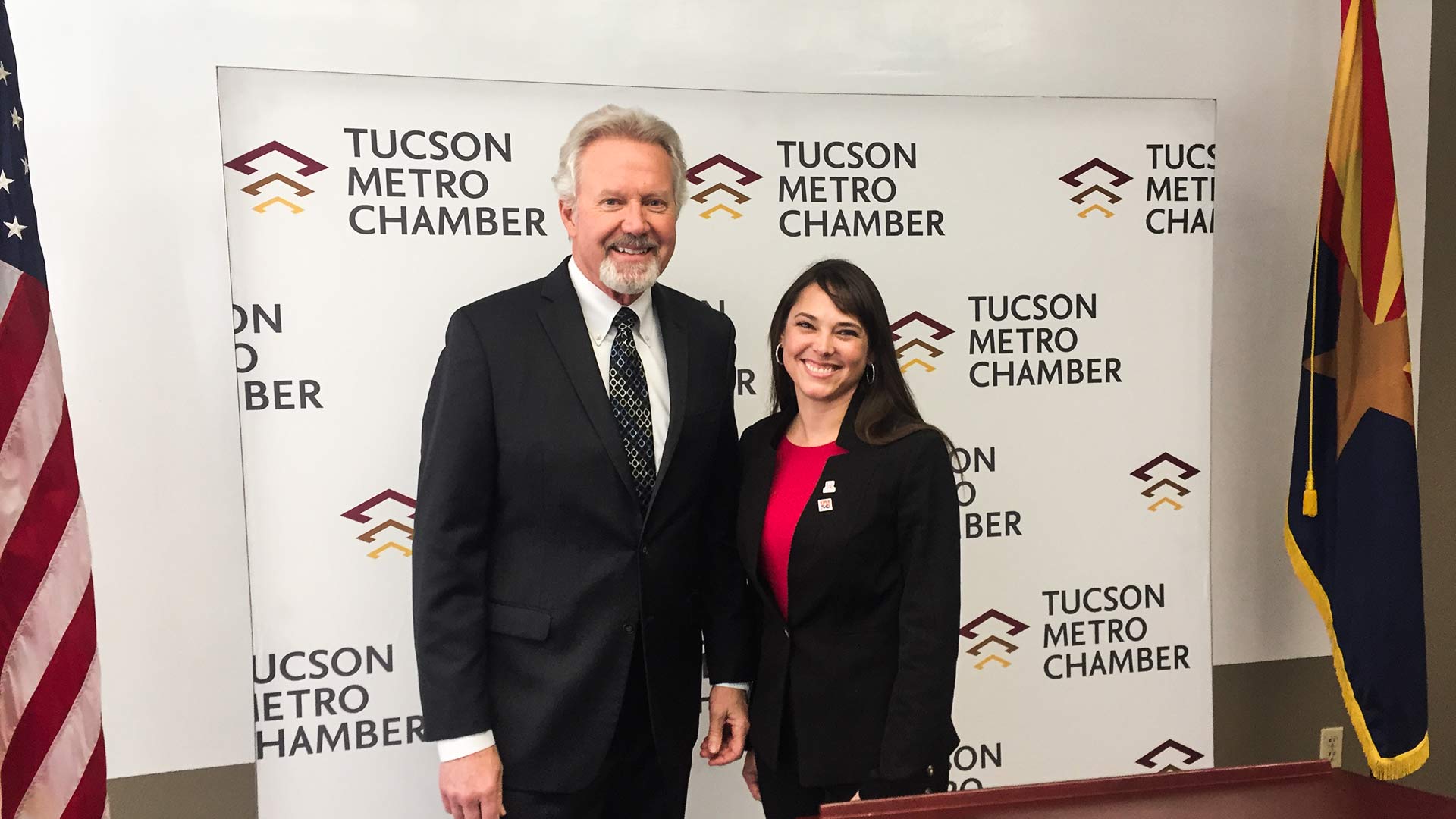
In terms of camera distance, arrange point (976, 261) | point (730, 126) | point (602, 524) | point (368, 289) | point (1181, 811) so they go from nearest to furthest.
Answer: point (1181, 811), point (602, 524), point (368, 289), point (730, 126), point (976, 261)

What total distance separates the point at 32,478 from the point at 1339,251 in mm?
2974

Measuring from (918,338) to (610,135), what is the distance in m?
1.08

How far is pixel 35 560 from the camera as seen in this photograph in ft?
5.22

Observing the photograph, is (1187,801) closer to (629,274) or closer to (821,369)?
(821,369)

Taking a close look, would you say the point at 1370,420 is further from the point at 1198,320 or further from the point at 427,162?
the point at 427,162

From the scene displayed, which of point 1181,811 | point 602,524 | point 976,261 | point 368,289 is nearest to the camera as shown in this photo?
point 1181,811

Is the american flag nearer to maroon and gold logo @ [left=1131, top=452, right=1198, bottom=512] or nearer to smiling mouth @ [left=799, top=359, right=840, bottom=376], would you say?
smiling mouth @ [left=799, top=359, right=840, bottom=376]

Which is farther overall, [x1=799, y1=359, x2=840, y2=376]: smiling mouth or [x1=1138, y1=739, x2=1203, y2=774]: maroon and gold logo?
[x1=1138, y1=739, x2=1203, y2=774]: maroon and gold logo

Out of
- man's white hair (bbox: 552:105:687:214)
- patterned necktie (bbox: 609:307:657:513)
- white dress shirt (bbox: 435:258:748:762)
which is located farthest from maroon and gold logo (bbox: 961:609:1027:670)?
man's white hair (bbox: 552:105:687:214)

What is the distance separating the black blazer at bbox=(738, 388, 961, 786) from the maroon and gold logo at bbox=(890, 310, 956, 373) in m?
0.79

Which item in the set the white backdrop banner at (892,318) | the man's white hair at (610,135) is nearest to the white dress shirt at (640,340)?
the man's white hair at (610,135)

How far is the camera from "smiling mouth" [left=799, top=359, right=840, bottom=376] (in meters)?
1.57

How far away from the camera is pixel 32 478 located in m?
1.61

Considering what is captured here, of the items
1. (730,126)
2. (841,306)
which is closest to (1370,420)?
(841,306)
